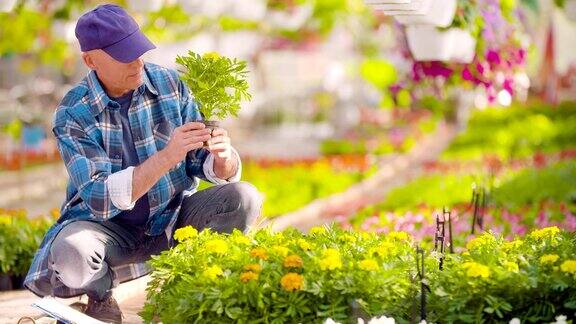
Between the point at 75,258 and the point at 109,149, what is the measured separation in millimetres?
499

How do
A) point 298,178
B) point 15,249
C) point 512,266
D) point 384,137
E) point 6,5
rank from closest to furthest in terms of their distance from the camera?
point 512,266
point 15,249
point 6,5
point 298,178
point 384,137

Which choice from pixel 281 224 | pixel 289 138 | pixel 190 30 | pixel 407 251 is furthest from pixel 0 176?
pixel 407 251

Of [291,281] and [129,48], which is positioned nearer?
[291,281]

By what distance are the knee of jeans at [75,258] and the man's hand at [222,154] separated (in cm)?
59

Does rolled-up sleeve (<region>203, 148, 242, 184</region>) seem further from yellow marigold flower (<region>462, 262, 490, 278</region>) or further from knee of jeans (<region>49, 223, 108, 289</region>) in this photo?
yellow marigold flower (<region>462, 262, 490, 278</region>)

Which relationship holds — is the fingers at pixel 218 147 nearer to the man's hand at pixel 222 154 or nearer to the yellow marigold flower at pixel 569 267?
the man's hand at pixel 222 154

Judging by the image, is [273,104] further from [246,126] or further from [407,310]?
[407,310]

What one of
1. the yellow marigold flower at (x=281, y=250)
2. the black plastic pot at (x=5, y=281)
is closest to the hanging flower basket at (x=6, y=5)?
A: the black plastic pot at (x=5, y=281)

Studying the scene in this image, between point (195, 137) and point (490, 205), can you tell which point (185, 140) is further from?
point (490, 205)

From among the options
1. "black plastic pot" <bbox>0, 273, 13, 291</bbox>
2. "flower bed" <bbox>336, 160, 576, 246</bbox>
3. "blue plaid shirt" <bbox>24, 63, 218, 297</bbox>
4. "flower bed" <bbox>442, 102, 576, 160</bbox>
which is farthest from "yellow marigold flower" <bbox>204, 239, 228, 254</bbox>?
"flower bed" <bbox>442, 102, 576, 160</bbox>

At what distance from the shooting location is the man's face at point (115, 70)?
5.33 meters

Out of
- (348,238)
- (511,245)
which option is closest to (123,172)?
(348,238)

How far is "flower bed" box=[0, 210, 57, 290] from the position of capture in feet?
23.1

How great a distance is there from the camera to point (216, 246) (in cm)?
476
